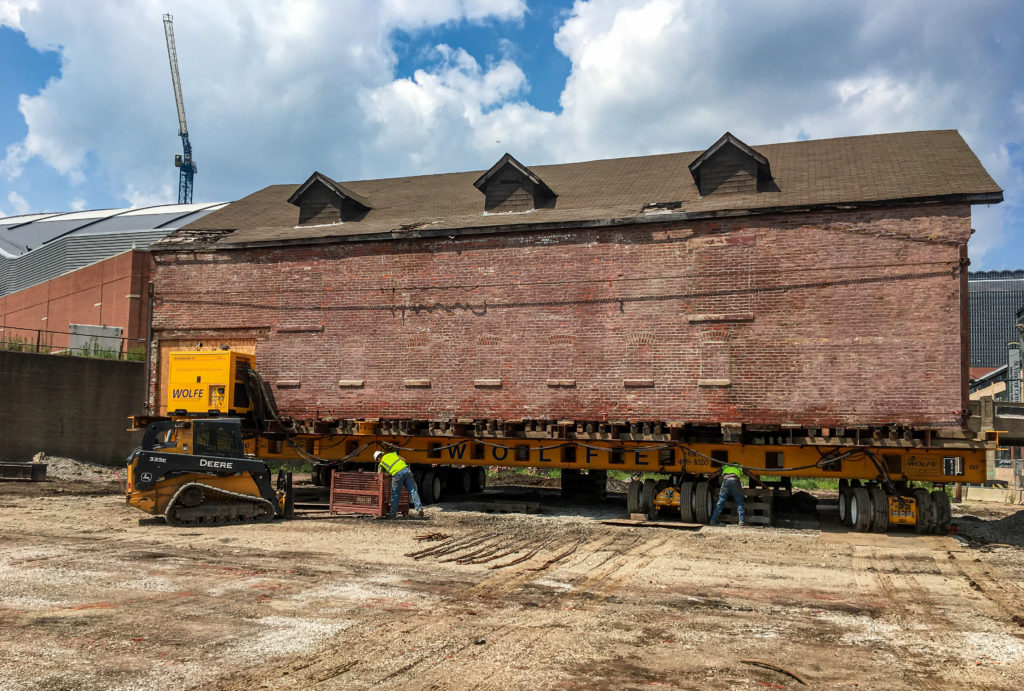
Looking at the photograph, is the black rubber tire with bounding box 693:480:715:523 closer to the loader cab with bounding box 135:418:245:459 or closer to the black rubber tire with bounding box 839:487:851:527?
the black rubber tire with bounding box 839:487:851:527

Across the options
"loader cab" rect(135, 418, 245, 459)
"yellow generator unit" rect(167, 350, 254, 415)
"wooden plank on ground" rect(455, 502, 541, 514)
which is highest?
"yellow generator unit" rect(167, 350, 254, 415)

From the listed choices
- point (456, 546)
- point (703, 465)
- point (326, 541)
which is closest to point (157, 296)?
point (326, 541)

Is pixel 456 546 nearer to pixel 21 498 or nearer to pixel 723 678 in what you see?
pixel 723 678

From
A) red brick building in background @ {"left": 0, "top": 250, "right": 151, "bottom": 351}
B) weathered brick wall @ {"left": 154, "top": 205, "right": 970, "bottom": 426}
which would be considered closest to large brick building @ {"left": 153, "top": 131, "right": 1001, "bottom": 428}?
weathered brick wall @ {"left": 154, "top": 205, "right": 970, "bottom": 426}

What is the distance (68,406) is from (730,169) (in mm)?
21828

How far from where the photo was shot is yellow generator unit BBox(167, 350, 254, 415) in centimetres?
1930

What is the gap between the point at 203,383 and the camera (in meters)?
19.4

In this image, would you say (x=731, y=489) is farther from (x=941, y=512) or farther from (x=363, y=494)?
(x=363, y=494)

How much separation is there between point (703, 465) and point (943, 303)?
5.80 m

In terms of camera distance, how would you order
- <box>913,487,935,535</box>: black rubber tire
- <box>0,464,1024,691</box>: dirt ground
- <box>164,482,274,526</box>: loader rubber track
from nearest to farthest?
<box>0,464,1024,691</box>: dirt ground → <box>164,482,274,526</box>: loader rubber track → <box>913,487,935,535</box>: black rubber tire

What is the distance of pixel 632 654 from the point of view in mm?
6789

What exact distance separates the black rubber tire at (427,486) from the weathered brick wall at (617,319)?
6.66ft

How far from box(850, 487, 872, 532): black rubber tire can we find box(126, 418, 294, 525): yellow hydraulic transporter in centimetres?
1181

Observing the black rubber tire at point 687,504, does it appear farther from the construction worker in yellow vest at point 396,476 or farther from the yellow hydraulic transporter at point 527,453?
the construction worker in yellow vest at point 396,476
